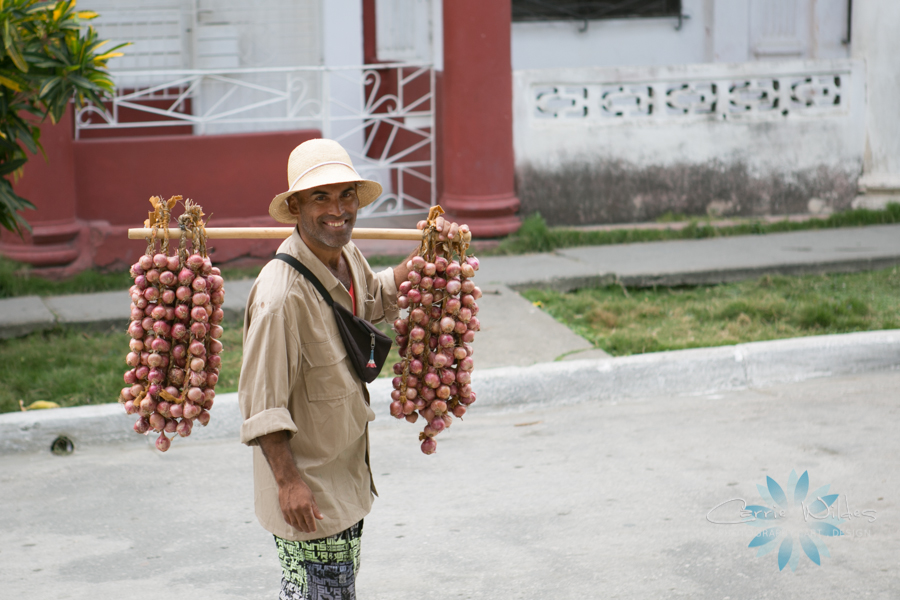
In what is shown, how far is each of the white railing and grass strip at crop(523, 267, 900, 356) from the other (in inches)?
97.6

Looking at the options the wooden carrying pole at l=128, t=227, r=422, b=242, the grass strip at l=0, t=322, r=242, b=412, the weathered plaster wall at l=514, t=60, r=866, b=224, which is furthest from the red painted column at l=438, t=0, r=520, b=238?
the wooden carrying pole at l=128, t=227, r=422, b=242

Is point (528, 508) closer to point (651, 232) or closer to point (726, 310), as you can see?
point (726, 310)

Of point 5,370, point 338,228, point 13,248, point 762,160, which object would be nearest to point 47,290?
point 13,248

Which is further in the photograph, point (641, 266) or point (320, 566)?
point (641, 266)

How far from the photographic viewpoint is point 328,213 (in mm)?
2738

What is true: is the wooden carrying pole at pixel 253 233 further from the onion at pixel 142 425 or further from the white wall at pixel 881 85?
the white wall at pixel 881 85

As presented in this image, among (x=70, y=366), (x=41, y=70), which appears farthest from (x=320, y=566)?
(x=41, y=70)

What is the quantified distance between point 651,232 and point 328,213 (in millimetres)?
6648

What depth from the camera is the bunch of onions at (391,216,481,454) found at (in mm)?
2928

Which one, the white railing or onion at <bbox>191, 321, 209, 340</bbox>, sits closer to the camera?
onion at <bbox>191, 321, 209, 340</bbox>

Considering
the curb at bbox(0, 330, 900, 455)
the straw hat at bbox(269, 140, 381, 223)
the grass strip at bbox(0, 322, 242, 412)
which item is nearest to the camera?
the straw hat at bbox(269, 140, 381, 223)

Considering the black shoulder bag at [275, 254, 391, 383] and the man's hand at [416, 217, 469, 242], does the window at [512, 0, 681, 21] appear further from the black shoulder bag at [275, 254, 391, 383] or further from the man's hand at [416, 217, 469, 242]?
the black shoulder bag at [275, 254, 391, 383]

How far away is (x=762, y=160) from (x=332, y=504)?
25.3ft

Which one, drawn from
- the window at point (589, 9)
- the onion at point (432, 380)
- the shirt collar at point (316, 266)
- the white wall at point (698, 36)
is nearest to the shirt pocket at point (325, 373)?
the shirt collar at point (316, 266)
